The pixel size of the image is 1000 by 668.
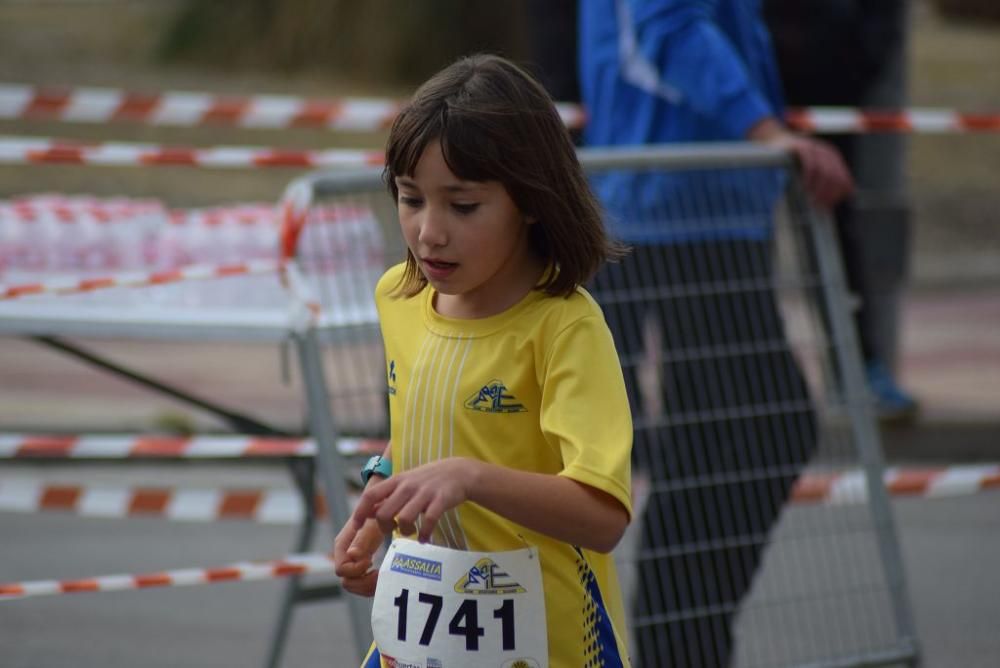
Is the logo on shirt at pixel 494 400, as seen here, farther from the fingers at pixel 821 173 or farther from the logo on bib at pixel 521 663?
the fingers at pixel 821 173

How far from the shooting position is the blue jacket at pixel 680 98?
435 centimetres

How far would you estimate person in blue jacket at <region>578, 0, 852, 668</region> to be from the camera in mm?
4320

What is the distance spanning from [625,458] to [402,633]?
0.43 metres

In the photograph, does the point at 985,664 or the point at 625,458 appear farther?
the point at 985,664

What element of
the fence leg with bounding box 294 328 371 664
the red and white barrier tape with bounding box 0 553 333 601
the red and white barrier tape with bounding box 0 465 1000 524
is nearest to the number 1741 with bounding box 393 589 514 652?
the fence leg with bounding box 294 328 371 664

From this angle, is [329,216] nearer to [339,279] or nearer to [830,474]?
[339,279]

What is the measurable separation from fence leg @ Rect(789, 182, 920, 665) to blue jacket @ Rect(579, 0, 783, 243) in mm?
188

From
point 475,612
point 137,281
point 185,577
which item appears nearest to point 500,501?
point 475,612

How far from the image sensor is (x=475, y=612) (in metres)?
2.52

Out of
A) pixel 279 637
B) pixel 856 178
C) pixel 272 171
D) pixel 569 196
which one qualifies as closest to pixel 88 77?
pixel 272 171

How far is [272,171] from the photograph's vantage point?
62.1ft

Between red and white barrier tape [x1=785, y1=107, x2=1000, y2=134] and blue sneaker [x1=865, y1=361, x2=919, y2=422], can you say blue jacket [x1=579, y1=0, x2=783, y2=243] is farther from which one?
blue sneaker [x1=865, y1=361, x2=919, y2=422]

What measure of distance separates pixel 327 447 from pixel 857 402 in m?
1.54

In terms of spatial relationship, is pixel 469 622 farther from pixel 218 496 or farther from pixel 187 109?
pixel 187 109
